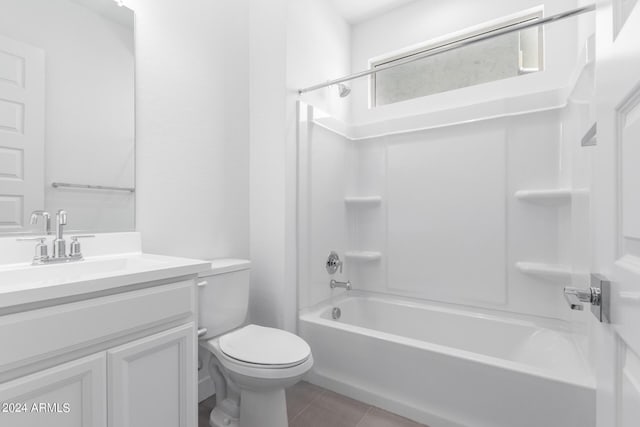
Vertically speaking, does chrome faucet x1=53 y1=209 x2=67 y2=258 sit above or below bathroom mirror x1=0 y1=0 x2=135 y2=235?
below

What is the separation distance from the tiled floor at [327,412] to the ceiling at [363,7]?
2841 millimetres

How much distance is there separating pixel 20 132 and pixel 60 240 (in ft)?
1.45

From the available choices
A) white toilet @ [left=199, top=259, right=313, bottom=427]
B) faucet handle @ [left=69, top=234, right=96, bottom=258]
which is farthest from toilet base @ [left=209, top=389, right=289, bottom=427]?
faucet handle @ [left=69, top=234, right=96, bottom=258]

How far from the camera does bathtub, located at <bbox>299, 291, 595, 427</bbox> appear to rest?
130 cm

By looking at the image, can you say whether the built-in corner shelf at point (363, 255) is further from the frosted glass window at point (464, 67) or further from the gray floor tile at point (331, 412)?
the frosted glass window at point (464, 67)

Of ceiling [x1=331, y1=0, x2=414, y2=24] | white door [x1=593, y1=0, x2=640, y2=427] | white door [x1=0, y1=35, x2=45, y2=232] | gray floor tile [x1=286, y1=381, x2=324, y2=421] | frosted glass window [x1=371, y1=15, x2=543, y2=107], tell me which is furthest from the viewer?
ceiling [x1=331, y1=0, x2=414, y2=24]

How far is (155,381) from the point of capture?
3.46 ft

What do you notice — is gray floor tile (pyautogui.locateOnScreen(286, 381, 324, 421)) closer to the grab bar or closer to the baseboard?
the baseboard

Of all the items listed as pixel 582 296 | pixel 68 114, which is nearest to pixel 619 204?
pixel 582 296

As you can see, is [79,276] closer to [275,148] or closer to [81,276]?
[81,276]

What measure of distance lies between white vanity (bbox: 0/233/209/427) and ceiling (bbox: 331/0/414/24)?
2374mm

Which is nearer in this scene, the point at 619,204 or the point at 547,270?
the point at 619,204

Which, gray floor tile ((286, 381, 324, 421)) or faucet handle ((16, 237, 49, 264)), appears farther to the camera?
gray floor tile ((286, 381, 324, 421))

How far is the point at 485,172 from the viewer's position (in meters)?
2.07
